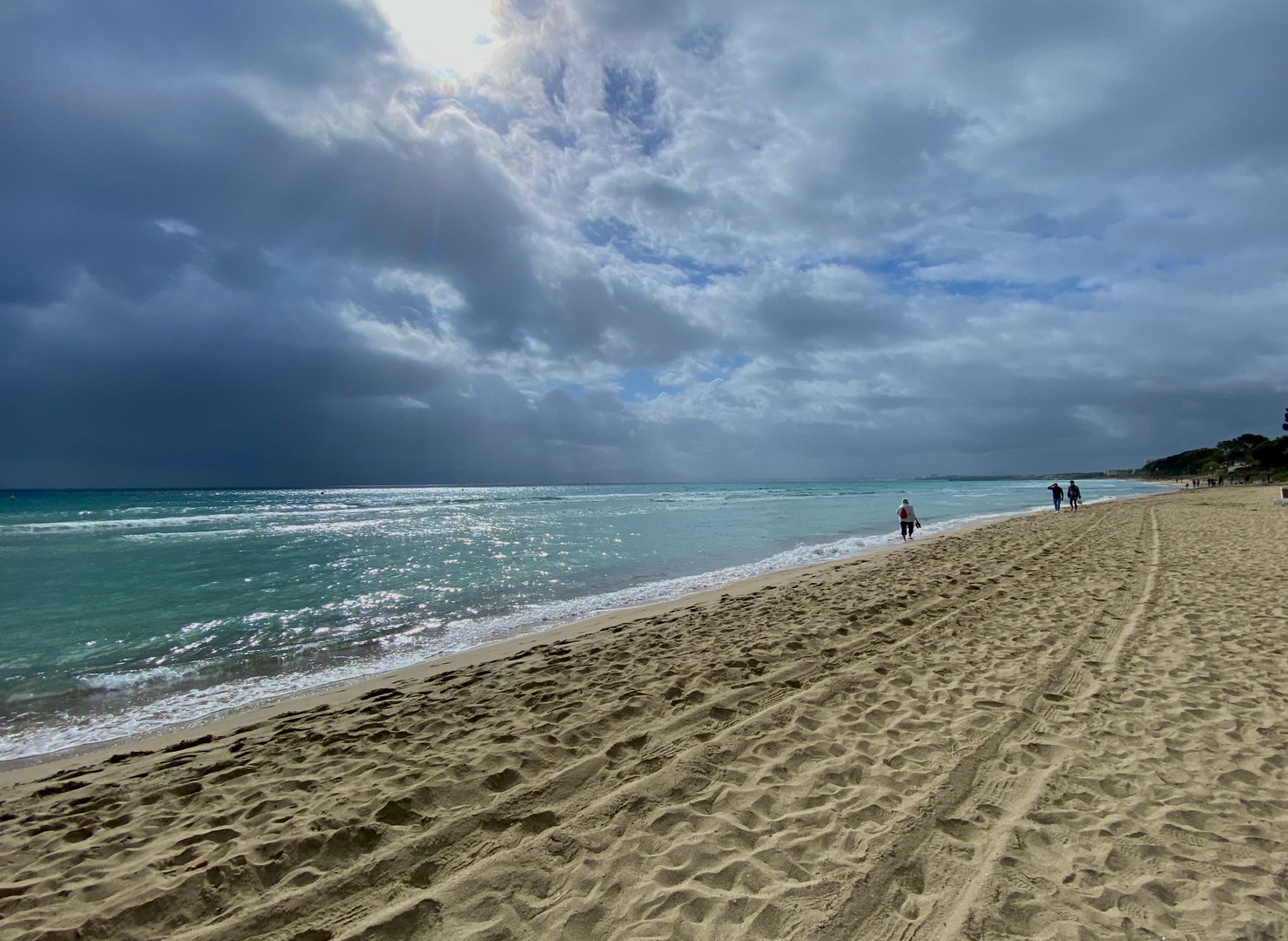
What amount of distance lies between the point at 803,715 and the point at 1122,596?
784 cm

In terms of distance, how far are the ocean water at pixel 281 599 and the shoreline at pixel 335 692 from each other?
0.73 ft

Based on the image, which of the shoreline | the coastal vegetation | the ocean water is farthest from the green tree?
the shoreline

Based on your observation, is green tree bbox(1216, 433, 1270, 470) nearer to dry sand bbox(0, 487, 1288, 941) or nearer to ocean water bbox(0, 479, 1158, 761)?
ocean water bbox(0, 479, 1158, 761)

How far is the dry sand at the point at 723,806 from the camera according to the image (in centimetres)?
309

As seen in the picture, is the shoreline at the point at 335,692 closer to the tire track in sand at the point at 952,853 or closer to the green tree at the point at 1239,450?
the tire track in sand at the point at 952,853

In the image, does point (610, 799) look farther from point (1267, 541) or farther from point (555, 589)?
point (1267, 541)

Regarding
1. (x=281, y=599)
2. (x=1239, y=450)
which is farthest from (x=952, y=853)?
(x=1239, y=450)

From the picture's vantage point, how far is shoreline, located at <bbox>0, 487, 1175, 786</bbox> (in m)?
5.82

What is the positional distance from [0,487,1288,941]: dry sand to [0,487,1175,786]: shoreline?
444 mm

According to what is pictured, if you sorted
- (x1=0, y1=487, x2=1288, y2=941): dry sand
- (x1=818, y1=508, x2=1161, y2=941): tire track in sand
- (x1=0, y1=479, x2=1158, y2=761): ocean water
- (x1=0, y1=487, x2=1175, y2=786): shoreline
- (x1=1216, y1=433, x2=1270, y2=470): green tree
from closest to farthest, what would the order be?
1. (x1=818, y1=508, x2=1161, y2=941): tire track in sand
2. (x1=0, y1=487, x2=1288, y2=941): dry sand
3. (x1=0, y1=487, x2=1175, y2=786): shoreline
4. (x1=0, y1=479, x2=1158, y2=761): ocean water
5. (x1=1216, y1=433, x2=1270, y2=470): green tree

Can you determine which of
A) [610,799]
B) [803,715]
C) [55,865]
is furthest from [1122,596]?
[55,865]

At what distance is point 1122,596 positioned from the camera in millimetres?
9617

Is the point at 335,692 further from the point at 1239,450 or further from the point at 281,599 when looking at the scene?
the point at 1239,450

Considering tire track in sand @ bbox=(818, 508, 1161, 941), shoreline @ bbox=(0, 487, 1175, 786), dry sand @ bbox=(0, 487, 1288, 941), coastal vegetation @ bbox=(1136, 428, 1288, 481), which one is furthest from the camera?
coastal vegetation @ bbox=(1136, 428, 1288, 481)
